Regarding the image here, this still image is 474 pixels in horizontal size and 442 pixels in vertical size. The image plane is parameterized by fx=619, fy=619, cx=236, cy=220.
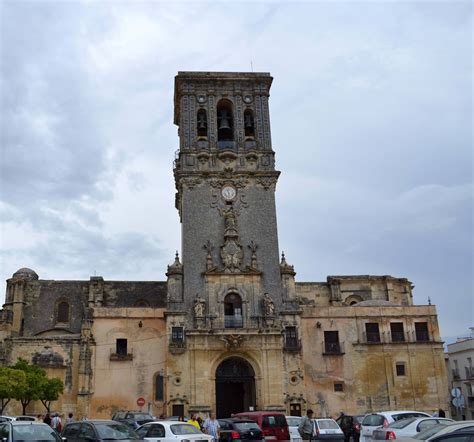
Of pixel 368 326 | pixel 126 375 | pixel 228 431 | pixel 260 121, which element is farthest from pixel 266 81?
pixel 228 431

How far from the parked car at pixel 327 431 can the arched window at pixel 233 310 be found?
16261 mm

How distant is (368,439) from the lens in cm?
2198

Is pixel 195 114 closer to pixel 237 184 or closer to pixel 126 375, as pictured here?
pixel 237 184

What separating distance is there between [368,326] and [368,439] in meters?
19.5

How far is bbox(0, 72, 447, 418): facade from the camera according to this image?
37781 millimetres

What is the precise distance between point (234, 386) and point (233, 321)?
170 inches

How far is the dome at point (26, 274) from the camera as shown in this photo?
153ft

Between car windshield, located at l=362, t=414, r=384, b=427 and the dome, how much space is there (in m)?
31.6

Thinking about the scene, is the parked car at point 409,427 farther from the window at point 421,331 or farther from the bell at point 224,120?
the bell at point 224,120

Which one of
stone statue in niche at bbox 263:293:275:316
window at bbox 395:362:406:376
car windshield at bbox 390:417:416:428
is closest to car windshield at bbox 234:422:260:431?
car windshield at bbox 390:417:416:428

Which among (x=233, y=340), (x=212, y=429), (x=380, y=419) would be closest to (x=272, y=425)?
(x=212, y=429)

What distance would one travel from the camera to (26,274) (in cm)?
4712

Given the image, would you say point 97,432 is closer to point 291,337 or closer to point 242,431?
point 242,431

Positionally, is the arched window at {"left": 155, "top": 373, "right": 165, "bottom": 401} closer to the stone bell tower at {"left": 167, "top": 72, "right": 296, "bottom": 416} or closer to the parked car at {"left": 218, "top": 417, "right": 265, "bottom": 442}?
the stone bell tower at {"left": 167, "top": 72, "right": 296, "bottom": 416}
